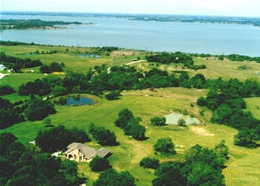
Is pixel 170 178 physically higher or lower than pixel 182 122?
higher

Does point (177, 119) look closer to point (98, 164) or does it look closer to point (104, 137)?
point (104, 137)

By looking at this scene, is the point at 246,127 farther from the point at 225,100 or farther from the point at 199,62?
the point at 199,62

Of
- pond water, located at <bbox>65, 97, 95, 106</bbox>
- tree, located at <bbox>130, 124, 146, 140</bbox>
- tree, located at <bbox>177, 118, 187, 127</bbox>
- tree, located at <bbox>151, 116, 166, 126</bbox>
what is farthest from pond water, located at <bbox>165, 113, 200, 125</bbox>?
pond water, located at <bbox>65, 97, 95, 106</bbox>

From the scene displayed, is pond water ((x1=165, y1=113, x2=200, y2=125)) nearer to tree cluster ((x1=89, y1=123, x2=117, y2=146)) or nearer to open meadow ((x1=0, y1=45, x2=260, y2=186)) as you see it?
open meadow ((x1=0, y1=45, x2=260, y2=186))

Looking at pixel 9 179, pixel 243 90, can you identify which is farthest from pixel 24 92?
pixel 243 90

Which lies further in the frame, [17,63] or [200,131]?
[17,63]

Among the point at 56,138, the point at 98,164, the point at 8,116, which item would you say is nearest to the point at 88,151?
the point at 98,164
